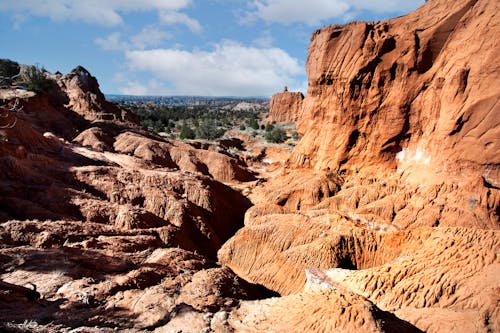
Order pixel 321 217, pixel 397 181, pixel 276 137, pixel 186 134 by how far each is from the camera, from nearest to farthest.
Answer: pixel 321 217 → pixel 397 181 → pixel 186 134 → pixel 276 137

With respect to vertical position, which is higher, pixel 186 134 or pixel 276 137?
pixel 276 137

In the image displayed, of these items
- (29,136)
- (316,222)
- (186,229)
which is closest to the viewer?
(316,222)

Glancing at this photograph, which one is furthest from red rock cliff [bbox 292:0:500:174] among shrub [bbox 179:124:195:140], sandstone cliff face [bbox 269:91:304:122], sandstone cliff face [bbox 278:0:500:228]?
sandstone cliff face [bbox 269:91:304:122]

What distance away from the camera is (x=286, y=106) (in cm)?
8662

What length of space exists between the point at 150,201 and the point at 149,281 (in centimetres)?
1021

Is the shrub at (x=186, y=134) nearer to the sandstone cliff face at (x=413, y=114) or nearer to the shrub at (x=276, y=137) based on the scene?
the shrub at (x=276, y=137)

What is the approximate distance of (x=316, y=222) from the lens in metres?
15.8

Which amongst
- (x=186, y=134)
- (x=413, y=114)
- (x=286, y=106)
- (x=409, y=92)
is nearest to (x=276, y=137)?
(x=186, y=134)

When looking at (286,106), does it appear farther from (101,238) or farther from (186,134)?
(101,238)

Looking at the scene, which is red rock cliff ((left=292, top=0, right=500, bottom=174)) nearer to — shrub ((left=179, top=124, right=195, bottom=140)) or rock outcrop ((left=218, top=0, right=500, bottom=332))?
rock outcrop ((left=218, top=0, right=500, bottom=332))

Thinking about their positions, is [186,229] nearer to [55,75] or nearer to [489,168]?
[489,168]

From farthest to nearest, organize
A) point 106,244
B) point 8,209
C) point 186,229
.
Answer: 1. point 186,229
2. point 8,209
3. point 106,244

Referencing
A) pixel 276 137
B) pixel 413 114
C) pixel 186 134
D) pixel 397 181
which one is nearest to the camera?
pixel 397 181

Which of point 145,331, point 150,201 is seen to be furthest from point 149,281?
point 150,201
